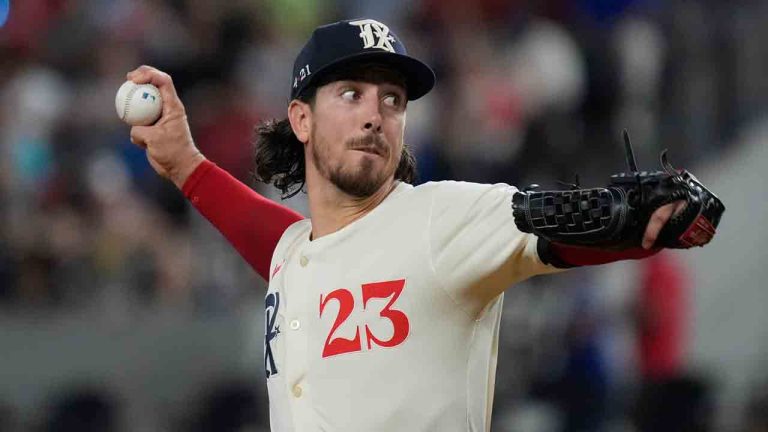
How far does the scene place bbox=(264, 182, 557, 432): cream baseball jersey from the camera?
345 centimetres

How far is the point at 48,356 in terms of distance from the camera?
7.46 meters

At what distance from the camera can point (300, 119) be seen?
160 inches

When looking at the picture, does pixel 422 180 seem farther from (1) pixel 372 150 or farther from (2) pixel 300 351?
(2) pixel 300 351

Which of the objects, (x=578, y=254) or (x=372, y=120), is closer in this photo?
(x=578, y=254)

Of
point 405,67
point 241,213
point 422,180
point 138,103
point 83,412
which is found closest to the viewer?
point 405,67

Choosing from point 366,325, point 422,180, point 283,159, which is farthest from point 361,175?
point 422,180

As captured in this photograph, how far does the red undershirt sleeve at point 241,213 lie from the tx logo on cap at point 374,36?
811 millimetres

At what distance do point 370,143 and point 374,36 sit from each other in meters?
0.30

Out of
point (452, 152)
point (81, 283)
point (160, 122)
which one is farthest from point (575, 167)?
point (160, 122)

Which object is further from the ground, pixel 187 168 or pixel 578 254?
pixel 187 168

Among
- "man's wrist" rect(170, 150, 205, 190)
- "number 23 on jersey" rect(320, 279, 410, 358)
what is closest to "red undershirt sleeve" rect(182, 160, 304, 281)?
"man's wrist" rect(170, 150, 205, 190)

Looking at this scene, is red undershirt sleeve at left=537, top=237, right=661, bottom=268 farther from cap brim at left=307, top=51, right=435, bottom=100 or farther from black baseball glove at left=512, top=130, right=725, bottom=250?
cap brim at left=307, top=51, right=435, bottom=100

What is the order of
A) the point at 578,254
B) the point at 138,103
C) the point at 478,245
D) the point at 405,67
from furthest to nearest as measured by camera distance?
the point at 138,103
the point at 405,67
the point at 478,245
the point at 578,254

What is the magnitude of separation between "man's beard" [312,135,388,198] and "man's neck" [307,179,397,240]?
0.04m
